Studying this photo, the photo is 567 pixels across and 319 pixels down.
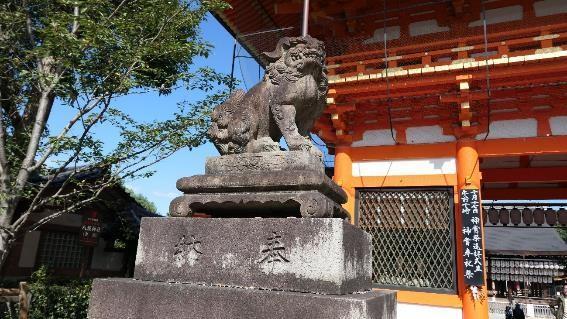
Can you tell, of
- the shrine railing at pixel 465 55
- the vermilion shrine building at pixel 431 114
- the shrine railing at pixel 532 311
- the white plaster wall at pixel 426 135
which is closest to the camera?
the shrine railing at pixel 465 55

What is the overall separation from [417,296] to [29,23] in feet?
29.2

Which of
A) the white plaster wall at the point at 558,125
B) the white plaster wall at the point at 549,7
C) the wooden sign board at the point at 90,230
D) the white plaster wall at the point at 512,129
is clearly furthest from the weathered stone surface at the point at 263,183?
the wooden sign board at the point at 90,230

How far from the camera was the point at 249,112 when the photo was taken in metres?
3.31

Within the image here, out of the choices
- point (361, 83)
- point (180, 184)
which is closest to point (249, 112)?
point (180, 184)

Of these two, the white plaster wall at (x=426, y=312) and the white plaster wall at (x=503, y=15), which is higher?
the white plaster wall at (x=503, y=15)

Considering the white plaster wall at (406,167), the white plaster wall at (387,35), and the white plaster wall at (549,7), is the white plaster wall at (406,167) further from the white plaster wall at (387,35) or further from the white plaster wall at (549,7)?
the white plaster wall at (549,7)

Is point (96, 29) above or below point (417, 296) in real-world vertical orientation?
above

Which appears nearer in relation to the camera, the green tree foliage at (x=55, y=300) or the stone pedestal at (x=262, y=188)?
the stone pedestal at (x=262, y=188)

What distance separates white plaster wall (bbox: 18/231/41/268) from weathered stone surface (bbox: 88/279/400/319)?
10421mm

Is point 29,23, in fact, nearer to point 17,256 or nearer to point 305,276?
point 17,256

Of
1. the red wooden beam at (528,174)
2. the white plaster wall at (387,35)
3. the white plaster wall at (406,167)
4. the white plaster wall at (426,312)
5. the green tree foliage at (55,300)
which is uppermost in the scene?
the white plaster wall at (387,35)

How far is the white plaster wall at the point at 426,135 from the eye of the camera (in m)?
7.66

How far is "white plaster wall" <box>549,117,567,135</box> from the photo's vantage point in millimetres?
6988

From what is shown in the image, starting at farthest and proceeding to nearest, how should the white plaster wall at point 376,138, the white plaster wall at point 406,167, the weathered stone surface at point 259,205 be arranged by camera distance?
the white plaster wall at point 376,138, the white plaster wall at point 406,167, the weathered stone surface at point 259,205
